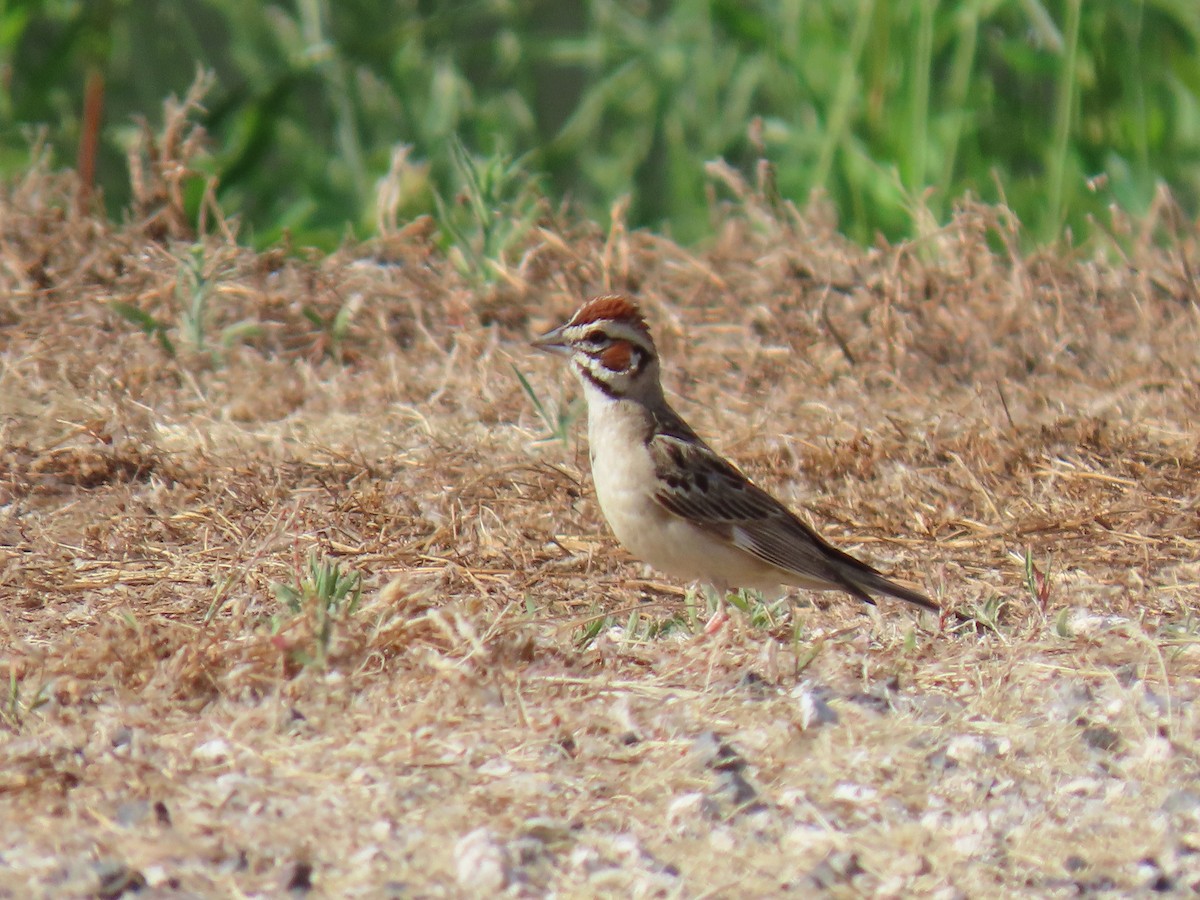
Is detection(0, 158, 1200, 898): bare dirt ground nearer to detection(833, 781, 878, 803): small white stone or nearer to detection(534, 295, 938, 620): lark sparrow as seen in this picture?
detection(833, 781, 878, 803): small white stone

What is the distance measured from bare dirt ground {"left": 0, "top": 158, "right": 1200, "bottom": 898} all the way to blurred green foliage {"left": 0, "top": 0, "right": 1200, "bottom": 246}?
602 mm

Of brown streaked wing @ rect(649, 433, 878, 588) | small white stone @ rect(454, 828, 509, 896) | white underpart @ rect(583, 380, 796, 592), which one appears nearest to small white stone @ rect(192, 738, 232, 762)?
small white stone @ rect(454, 828, 509, 896)

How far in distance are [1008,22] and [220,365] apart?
446cm

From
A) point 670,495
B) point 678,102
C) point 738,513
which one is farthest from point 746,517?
point 678,102

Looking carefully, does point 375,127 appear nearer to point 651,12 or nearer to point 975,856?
point 651,12

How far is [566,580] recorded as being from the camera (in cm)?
450

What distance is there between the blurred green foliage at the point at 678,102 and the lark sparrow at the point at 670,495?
1.67 metres

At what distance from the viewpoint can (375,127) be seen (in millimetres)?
9094

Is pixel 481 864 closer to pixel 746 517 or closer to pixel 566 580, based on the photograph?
pixel 566 580

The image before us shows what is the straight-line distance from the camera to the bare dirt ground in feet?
10.1

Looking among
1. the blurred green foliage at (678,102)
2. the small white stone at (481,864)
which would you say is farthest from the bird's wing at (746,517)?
the blurred green foliage at (678,102)

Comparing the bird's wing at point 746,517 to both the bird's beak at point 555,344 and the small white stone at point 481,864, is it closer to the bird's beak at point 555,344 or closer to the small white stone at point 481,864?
the bird's beak at point 555,344

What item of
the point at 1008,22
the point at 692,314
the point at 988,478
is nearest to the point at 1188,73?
the point at 1008,22

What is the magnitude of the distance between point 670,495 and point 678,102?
509 centimetres
